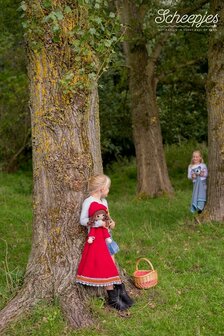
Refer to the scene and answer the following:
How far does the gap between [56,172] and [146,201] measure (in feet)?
25.3

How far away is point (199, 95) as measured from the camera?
17.3m

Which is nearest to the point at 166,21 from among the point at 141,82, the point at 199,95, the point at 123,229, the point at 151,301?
the point at 141,82

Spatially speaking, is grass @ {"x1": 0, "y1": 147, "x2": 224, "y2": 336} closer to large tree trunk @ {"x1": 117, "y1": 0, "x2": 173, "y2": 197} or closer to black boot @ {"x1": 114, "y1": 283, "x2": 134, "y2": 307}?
black boot @ {"x1": 114, "y1": 283, "x2": 134, "y2": 307}

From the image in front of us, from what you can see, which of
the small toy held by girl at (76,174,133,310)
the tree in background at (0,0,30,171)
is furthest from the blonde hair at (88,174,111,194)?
the tree in background at (0,0,30,171)

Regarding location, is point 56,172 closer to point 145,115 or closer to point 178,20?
point 178,20

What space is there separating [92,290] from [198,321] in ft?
3.99

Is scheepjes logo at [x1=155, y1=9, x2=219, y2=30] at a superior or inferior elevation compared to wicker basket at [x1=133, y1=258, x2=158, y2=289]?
superior

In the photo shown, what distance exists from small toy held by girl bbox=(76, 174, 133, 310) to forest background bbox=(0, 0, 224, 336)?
25 cm

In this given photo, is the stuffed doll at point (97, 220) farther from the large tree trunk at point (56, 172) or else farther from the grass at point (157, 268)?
the grass at point (157, 268)

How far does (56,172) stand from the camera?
5766mm

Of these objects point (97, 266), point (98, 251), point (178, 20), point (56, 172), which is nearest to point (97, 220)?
point (98, 251)

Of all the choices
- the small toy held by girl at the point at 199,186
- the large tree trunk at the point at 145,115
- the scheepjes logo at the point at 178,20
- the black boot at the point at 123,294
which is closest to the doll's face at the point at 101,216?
the black boot at the point at 123,294

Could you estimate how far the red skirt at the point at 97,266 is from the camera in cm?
569

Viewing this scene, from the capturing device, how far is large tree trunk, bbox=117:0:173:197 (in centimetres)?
1390
